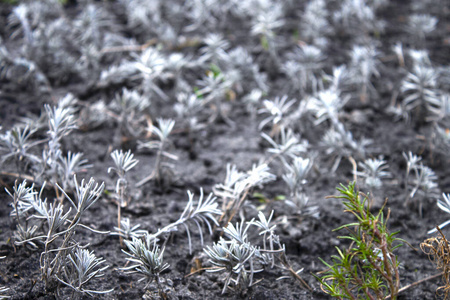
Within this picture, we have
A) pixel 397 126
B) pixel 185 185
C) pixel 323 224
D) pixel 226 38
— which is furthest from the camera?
pixel 226 38

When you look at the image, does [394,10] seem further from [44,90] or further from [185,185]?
[44,90]

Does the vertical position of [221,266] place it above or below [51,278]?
below

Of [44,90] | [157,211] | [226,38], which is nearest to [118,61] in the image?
[44,90]

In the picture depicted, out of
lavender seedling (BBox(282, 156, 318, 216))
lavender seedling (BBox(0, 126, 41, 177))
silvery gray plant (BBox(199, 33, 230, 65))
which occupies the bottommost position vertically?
lavender seedling (BBox(282, 156, 318, 216))

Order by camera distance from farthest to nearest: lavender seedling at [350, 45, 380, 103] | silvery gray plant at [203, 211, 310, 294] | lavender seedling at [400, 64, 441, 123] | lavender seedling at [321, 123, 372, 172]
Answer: lavender seedling at [350, 45, 380, 103], lavender seedling at [400, 64, 441, 123], lavender seedling at [321, 123, 372, 172], silvery gray plant at [203, 211, 310, 294]

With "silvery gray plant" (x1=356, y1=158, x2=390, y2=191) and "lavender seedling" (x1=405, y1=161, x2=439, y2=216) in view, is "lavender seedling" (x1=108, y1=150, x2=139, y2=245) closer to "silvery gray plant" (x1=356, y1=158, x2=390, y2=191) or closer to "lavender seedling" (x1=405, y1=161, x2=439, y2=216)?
"silvery gray plant" (x1=356, y1=158, x2=390, y2=191)

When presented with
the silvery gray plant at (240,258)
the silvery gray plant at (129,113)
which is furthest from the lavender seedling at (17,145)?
the silvery gray plant at (240,258)

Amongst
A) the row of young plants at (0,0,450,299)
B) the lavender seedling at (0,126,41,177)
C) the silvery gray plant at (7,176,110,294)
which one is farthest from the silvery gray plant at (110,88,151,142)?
the silvery gray plant at (7,176,110,294)

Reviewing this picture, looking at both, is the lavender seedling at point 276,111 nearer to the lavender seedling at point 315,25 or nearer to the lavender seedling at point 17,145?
the lavender seedling at point 315,25

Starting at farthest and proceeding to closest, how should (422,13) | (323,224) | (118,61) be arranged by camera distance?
(422,13) → (118,61) → (323,224)
